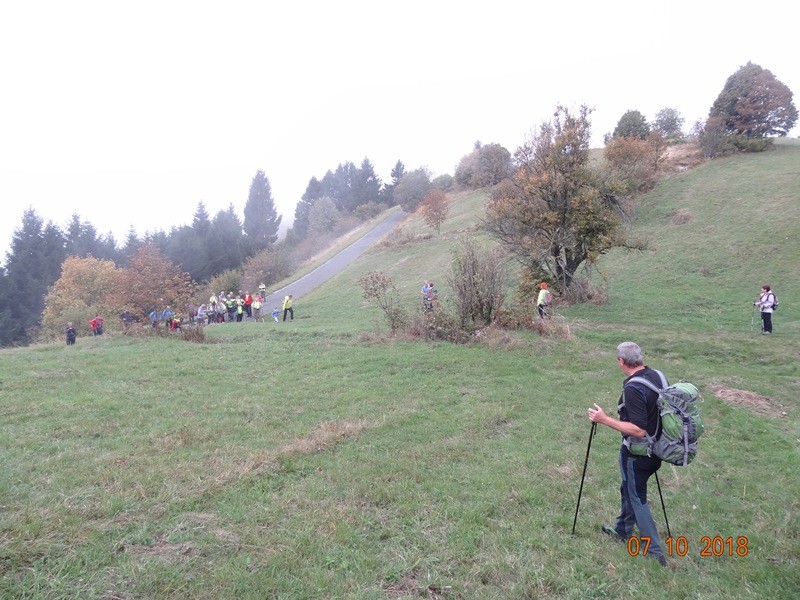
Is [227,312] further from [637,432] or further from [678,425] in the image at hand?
[678,425]

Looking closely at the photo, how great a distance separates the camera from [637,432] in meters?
3.78

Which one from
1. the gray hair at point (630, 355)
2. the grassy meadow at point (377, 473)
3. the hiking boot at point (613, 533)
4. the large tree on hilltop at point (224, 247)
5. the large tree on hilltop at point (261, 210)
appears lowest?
the hiking boot at point (613, 533)

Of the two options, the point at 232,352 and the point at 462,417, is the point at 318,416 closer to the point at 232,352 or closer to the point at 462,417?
the point at 462,417

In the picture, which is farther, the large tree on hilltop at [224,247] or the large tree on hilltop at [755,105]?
the large tree on hilltop at [224,247]

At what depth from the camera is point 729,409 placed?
27.0ft

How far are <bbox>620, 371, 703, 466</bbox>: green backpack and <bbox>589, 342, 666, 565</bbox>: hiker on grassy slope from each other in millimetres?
83

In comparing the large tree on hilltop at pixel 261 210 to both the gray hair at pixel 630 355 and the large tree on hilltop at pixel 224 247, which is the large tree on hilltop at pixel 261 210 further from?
the gray hair at pixel 630 355

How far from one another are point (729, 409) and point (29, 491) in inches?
393

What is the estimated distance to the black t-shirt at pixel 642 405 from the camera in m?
3.79

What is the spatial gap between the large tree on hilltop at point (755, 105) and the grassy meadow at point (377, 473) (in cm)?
2917

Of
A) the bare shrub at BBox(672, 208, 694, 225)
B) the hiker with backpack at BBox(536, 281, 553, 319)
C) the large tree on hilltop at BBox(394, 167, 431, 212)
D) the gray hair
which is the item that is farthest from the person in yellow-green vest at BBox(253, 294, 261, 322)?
the large tree on hilltop at BBox(394, 167, 431, 212)

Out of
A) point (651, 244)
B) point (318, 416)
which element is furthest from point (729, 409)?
point (651, 244)

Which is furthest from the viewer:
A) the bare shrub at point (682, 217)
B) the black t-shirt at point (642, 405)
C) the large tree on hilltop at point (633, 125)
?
the large tree on hilltop at point (633, 125)

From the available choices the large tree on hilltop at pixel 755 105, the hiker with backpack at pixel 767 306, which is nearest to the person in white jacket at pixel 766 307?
the hiker with backpack at pixel 767 306
